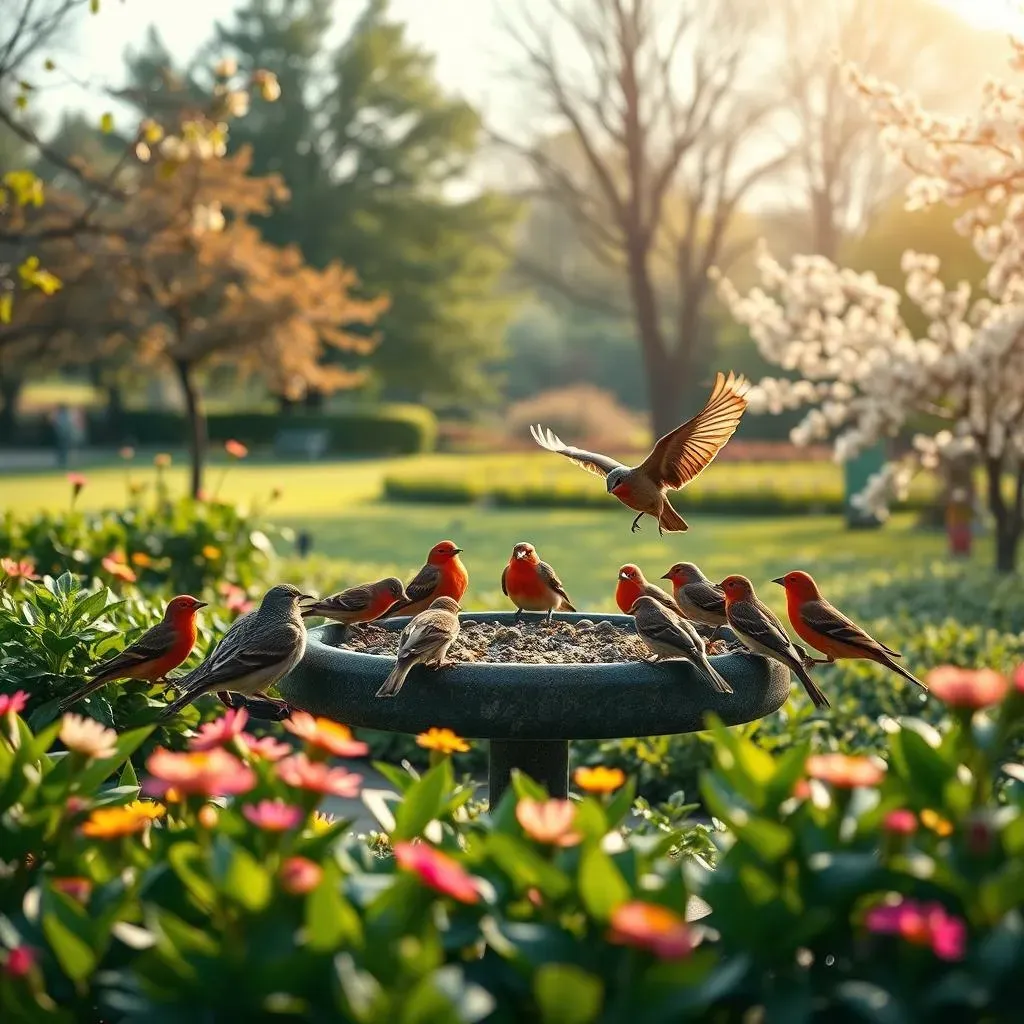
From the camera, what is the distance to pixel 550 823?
2.10 m

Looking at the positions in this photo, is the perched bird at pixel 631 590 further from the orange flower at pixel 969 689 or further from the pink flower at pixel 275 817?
the pink flower at pixel 275 817

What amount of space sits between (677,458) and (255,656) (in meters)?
1.35

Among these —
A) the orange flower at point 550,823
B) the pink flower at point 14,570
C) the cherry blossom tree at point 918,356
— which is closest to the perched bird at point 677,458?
the orange flower at point 550,823

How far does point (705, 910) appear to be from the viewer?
3.51m

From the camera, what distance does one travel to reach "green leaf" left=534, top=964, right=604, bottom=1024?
1680mm

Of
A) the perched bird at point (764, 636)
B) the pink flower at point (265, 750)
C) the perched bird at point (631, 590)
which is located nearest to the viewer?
the pink flower at point (265, 750)

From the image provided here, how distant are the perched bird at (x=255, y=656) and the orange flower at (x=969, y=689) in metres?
1.85

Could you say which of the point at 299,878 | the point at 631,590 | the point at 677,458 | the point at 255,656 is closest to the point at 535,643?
the point at 631,590

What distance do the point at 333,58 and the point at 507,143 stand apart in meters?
11.4

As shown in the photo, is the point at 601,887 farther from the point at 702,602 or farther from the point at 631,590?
the point at 631,590

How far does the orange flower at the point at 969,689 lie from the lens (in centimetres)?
208

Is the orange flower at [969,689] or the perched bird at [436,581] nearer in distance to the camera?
the orange flower at [969,689]

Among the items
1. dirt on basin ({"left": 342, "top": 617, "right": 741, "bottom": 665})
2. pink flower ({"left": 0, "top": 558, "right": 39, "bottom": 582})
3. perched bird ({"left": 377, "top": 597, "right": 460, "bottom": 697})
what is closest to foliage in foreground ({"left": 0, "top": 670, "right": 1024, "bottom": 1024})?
perched bird ({"left": 377, "top": 597, "right": 460, "bottom": 697})

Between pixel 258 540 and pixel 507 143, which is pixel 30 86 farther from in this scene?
pixel 507 143
